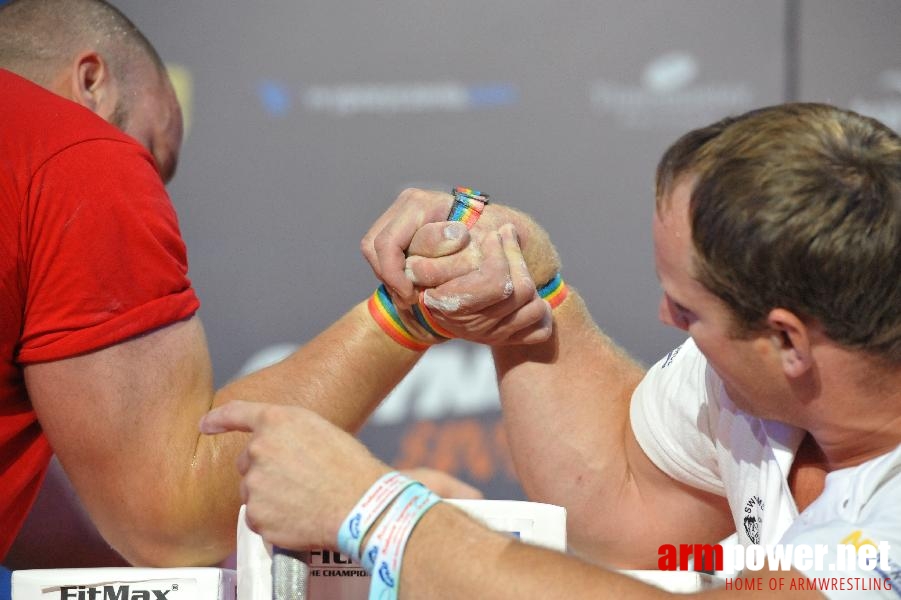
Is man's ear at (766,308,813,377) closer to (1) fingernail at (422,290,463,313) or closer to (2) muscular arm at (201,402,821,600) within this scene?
(2) muscular arm at (201,402,821,600)

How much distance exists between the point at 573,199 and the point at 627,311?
1.19ft

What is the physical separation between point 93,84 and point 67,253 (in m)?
0.46

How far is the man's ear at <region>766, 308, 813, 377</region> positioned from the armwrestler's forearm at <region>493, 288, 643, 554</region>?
1.55ft

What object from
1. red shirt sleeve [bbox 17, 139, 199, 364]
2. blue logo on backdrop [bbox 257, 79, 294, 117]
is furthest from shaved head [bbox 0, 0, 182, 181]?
blue logo on backdrop [bbox 257, 79, 294, 117]

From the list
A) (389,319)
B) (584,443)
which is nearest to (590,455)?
(584,443)

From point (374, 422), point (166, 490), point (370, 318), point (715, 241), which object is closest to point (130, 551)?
point (166, 490)

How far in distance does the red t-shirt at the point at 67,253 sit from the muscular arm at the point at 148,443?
30 millimetres

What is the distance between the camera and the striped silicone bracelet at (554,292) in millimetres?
1619

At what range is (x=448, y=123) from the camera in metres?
3.20

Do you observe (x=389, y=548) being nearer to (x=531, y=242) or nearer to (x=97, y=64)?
(x=531, y=242)

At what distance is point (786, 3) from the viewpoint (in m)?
3.18

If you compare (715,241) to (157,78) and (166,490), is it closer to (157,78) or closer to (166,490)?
(166,490)

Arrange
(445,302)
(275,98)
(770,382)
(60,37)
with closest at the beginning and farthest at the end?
(770,382) → (445,302) → (60,37) → (275,98)

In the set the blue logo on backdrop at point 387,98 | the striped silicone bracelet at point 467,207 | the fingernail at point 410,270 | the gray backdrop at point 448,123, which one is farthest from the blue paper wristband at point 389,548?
the blue logo on backdrop at point 387,98
